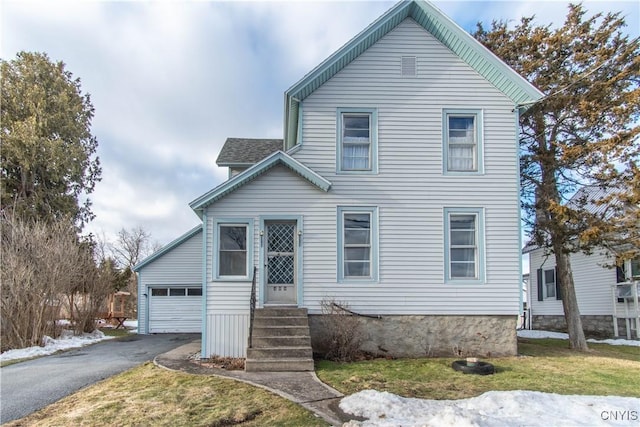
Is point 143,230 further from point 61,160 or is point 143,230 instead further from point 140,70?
point 140,70

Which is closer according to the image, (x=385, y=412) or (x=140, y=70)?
(x=385, y=412)

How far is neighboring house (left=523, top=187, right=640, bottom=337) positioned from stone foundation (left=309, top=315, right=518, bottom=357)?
16.3ft

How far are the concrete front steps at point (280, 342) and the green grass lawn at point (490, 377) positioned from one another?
476 mm

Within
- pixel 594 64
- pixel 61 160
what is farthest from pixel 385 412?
pixel 61 160

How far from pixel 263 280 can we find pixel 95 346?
772 centimetres

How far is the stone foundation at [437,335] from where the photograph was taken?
417 inches

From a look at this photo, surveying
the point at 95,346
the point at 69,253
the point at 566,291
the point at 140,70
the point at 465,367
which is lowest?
the point at 95,346

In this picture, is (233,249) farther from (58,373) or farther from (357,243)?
(58,373)

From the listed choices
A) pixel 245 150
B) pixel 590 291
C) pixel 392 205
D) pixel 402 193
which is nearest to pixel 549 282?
pixel 590 291

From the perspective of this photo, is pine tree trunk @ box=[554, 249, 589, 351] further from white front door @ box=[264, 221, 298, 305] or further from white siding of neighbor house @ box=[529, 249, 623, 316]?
white front door @ box=[264, 221, 298, 305]

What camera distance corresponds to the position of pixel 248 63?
1266cm

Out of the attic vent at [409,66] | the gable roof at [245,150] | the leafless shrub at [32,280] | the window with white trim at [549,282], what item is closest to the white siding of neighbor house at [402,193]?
the attic vent at [409,66]

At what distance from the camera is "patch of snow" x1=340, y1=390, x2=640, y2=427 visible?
522 cm

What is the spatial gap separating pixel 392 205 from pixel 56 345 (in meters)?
11.8
